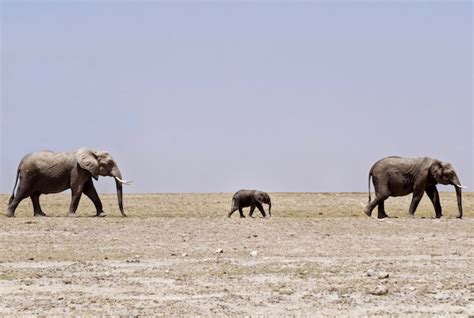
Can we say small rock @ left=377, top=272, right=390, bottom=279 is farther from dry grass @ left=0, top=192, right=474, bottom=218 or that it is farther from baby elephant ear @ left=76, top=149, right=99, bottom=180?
dry grass @ left=0, top=192, right=474, bottom=218

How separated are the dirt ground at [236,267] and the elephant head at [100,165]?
5077 mm

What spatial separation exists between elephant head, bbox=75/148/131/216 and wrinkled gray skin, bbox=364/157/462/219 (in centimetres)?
819

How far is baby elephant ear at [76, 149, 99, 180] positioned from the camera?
100ft

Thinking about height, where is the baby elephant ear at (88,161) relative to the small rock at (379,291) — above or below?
above

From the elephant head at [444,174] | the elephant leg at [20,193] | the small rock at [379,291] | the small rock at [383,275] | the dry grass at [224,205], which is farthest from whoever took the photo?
the dry grass at [224,205]

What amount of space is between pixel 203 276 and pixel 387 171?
18464mm

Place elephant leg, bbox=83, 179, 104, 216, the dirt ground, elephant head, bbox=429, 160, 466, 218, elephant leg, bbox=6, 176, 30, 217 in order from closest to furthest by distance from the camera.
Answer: the dirt ground
elephant leg, bbox=6, 176, 30, 217
elephant leg, bbox=83, 179, 104, 216
elephant head, bbox=429, 160, 466, 218

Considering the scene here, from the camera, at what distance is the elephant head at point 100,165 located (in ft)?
100

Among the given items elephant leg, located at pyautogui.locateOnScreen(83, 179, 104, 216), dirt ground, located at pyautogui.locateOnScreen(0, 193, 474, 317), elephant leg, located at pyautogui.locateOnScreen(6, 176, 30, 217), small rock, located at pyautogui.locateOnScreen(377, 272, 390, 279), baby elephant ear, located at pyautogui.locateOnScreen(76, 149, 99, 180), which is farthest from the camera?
elephant leg, located at pyautogui.locateOnScreen(83, 179, 104, 216)

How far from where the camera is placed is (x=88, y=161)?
3052 centimetres

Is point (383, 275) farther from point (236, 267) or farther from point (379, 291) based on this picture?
point (236, 267)

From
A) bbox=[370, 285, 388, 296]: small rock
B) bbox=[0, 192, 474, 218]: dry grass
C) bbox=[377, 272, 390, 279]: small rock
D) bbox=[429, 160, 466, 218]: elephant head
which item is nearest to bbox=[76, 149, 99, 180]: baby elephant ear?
bbox=[0, 192, 474, 218]: dry grass

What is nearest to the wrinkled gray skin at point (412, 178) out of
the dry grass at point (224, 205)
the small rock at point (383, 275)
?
the dry grass at point (224, 205)

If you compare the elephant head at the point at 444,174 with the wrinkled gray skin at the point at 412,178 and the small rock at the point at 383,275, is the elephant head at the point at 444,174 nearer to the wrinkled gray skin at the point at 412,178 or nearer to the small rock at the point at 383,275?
the wrinkled gray skin at the point at 412,178
